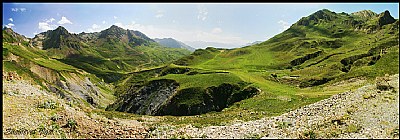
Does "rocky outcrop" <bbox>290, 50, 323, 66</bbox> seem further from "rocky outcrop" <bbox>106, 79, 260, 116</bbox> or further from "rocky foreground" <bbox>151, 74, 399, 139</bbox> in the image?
"rocky foreground" <bbox>151, 74, 399, 139</bbox>

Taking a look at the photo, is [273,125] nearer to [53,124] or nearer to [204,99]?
[53,124]

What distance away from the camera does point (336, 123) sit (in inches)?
808

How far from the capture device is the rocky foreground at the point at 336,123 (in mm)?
19297

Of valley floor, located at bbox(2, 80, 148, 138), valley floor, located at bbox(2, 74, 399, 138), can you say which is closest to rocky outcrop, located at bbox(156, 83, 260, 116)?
valley floor, located at bbox(2, 74, 399, 138)

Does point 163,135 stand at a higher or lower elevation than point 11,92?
lower

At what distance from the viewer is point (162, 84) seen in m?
93.3

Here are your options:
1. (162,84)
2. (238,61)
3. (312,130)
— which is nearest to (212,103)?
(162,84)

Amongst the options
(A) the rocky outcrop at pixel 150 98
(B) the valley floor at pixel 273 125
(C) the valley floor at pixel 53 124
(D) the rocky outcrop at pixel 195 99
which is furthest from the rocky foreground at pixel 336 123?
(A) the rocky outcrop at pixel 150 98

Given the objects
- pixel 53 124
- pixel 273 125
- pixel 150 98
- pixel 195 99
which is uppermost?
pixel 53 124

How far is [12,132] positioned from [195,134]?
1197 centimetres

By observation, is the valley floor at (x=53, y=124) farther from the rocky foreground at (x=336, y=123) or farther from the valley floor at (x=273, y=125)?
the rocky foreground at (x=336, y=123)

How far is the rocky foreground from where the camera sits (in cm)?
1930

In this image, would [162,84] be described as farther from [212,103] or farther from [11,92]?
[11,92]

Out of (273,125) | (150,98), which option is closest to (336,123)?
(273,125)
